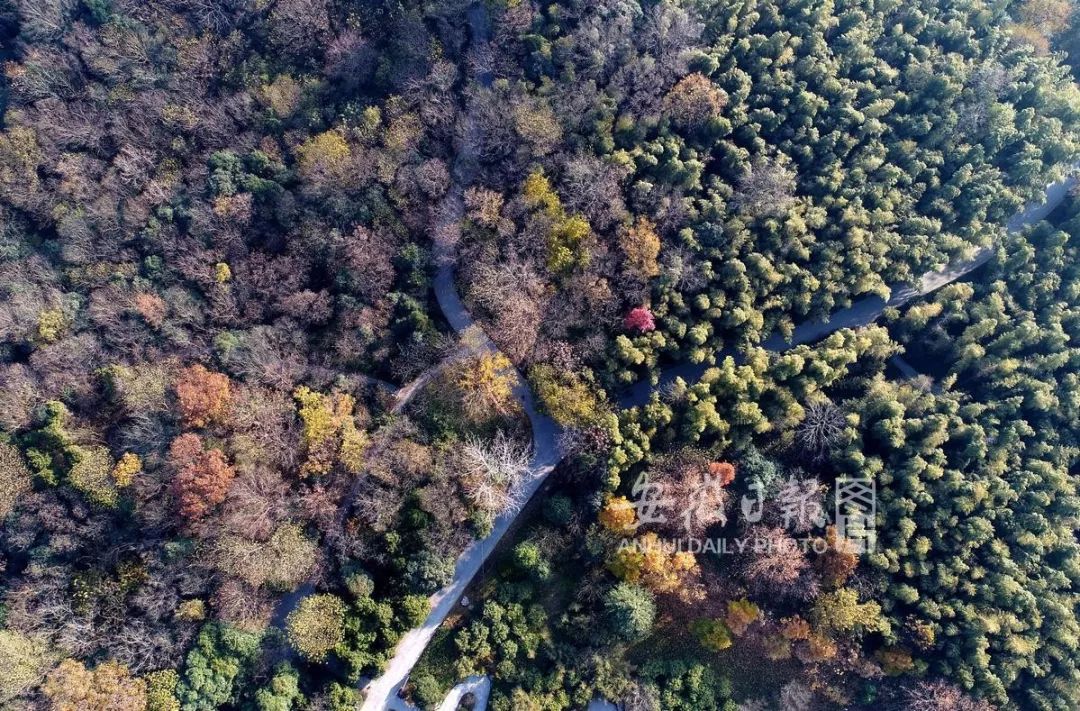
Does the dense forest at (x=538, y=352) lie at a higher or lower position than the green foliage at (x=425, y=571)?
higher

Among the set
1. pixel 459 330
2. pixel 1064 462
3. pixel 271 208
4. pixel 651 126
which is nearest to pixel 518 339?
pixel 459 330

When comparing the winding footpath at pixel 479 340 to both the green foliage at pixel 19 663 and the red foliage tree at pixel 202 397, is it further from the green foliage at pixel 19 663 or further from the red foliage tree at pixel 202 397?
the green foliage at pixel 19 663

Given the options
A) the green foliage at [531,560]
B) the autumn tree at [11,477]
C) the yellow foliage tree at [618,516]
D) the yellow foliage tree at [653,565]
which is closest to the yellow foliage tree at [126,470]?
the autumn tree at [11,477]

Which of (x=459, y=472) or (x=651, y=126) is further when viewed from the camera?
(x=651, y=126)

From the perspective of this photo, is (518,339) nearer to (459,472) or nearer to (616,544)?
(459,472)

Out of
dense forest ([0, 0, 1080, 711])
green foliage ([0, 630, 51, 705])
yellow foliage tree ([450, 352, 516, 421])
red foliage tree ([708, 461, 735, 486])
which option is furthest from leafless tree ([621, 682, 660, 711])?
green foliage ([0, 630, 51, 705])

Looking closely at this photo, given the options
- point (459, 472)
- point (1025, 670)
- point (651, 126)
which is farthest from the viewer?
point (651, 126)

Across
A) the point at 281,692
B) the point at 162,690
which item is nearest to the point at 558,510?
the point at 281,692
